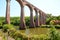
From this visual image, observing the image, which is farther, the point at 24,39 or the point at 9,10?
the point at 9,10

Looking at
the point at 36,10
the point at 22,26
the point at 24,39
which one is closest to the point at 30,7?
the point at 36,10

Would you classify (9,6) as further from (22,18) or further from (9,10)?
(22,18)

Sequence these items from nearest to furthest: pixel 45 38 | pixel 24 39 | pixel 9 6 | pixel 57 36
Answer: pixel 57 36 < pixel 45 38 < pixel 24 39 < pixel 9 6

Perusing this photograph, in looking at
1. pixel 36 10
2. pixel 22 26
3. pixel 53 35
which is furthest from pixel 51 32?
pixel 36 10

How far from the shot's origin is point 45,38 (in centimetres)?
1066

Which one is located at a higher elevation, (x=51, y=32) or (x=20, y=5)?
(x=20, y=5)

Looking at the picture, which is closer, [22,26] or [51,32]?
[51,32]

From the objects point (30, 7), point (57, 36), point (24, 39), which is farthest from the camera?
point (30, 7)

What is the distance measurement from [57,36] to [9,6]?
17435 millimetres

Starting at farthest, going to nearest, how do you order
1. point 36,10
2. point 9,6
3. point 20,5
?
point 36,10, point 20,5, point 9,6

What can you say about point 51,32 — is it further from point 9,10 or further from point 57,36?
point 9,10

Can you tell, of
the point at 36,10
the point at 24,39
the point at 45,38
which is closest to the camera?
→ the point at 45,38

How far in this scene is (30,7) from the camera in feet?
137

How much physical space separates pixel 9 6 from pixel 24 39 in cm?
1499
